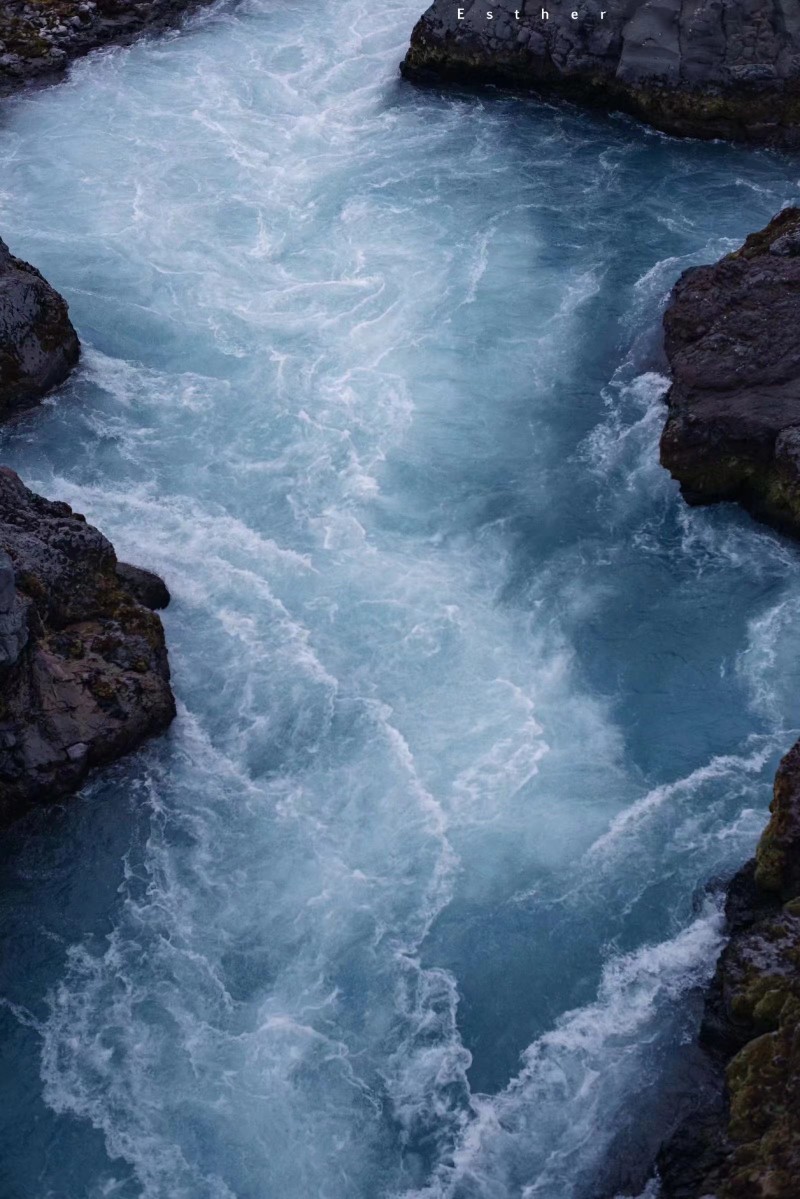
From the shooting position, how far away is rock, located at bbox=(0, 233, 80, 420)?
48.9 metres

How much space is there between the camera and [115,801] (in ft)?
122

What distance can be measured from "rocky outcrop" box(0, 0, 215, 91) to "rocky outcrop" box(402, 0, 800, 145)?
17.9m

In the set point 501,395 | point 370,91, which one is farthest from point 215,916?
point 370,91

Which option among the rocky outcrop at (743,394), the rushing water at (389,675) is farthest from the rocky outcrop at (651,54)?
the rocky outcrop at (743,394)

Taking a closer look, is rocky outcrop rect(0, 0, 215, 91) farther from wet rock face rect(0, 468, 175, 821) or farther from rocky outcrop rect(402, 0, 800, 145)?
wet rock face rect(0, 468, 175, 821)

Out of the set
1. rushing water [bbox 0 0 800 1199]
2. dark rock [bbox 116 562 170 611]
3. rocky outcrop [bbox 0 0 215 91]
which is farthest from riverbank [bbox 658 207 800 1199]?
rocky outcrop [bbox 0 0 215 91]

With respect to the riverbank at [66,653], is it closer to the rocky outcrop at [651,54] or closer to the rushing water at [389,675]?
the rushing water at [389,675]

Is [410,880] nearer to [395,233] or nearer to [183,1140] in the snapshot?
[183,1140]

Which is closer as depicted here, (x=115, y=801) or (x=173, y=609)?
(x=115, y=801)

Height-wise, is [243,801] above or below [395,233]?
below

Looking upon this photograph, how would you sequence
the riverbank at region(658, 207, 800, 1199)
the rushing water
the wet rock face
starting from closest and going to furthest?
the riverbank at region(658, 207, 800, 1199), the rushing water, the wet rock face

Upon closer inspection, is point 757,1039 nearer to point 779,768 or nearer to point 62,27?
point 779,768

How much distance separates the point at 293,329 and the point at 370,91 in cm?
2267

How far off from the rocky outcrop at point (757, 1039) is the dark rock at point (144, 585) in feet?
66.5
